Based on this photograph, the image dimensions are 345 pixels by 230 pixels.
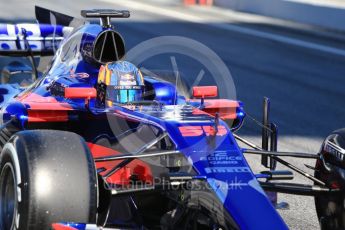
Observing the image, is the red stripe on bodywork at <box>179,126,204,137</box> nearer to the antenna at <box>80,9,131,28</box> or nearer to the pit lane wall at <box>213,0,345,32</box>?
the antenna at <box>80,9,131,28</box>

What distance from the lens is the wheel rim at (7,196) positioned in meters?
5.14

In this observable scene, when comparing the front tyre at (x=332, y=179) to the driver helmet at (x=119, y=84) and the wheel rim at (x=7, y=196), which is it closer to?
the driver helmet at (x=119, y=84)

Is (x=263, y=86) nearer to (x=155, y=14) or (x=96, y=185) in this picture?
(x=96, y=185)

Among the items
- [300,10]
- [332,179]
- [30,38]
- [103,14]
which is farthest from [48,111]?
[300,10]

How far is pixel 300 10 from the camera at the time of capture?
21219mm

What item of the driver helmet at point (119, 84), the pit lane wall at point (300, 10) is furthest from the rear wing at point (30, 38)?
the pit lane wall at point (300, 10)

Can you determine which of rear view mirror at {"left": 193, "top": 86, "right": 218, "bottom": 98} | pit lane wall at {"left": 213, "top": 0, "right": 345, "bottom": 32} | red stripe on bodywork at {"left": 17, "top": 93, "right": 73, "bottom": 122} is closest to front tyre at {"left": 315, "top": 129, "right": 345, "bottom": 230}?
rear view mirror at {"left": 193, "top": 86, "right": 218, "bottom": 98}

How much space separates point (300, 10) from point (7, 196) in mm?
16999

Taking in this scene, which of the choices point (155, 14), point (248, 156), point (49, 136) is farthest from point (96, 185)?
point (155, 14)

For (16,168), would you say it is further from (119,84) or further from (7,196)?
(119,84)

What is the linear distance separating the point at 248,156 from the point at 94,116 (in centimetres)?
291

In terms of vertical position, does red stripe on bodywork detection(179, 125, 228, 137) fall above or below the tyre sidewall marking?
above

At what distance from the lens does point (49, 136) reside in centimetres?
495

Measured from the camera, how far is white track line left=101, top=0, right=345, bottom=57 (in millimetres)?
17328
